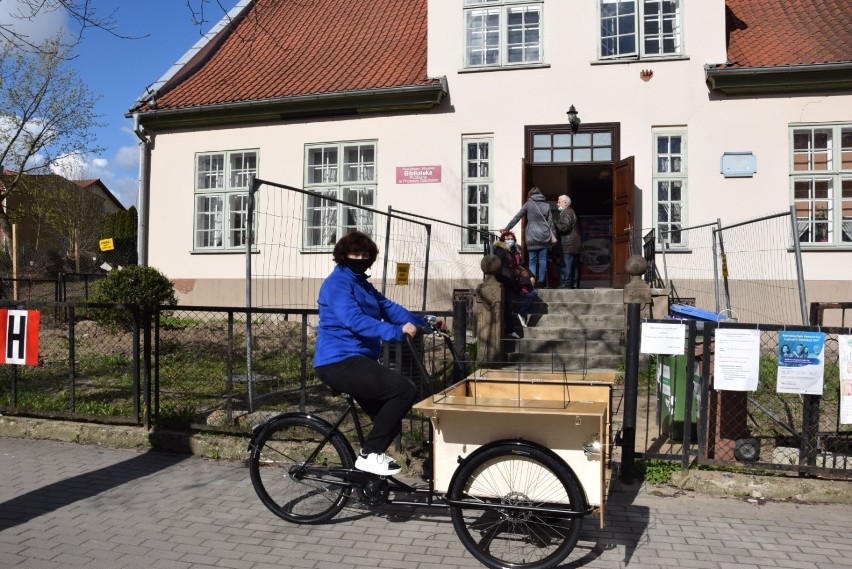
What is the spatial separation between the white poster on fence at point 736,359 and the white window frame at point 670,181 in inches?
319

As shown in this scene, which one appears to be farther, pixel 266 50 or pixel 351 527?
pixel 266 50

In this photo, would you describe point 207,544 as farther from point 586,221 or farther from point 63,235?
point 63,235

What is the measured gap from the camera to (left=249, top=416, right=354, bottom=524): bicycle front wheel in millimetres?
4809

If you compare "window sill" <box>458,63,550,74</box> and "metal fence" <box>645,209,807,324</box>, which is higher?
"window sill" <box>458,63,550,74</box>

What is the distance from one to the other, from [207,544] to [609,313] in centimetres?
807

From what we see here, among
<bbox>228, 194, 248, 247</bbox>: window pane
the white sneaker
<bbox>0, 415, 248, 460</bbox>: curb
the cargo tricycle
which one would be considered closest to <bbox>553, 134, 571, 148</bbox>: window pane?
<bbox>228, 194, 248, 247</bbox>: window pane

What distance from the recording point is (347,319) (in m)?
4.47

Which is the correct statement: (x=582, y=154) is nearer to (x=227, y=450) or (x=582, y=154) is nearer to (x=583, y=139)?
(x=583, y=139)

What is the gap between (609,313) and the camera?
11.2 meters

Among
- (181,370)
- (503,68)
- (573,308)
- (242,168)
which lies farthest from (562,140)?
(181,370)

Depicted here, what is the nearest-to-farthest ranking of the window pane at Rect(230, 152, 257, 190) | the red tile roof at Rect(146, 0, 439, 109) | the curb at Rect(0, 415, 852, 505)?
1. the curb at Rect(0, 415, 852, 505)
2. the red tile roof at Rect(146, 0, 439, 109)
3. the window pane at Rect(230, 152, 257, 190)

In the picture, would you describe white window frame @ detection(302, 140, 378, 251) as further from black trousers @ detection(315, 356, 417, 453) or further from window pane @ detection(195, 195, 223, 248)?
black trousers @ detection(315, 356, 417, 453)

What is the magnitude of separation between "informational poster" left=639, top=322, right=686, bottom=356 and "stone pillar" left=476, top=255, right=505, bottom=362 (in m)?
4.19

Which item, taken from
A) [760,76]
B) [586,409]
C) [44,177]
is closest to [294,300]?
[586,409]
